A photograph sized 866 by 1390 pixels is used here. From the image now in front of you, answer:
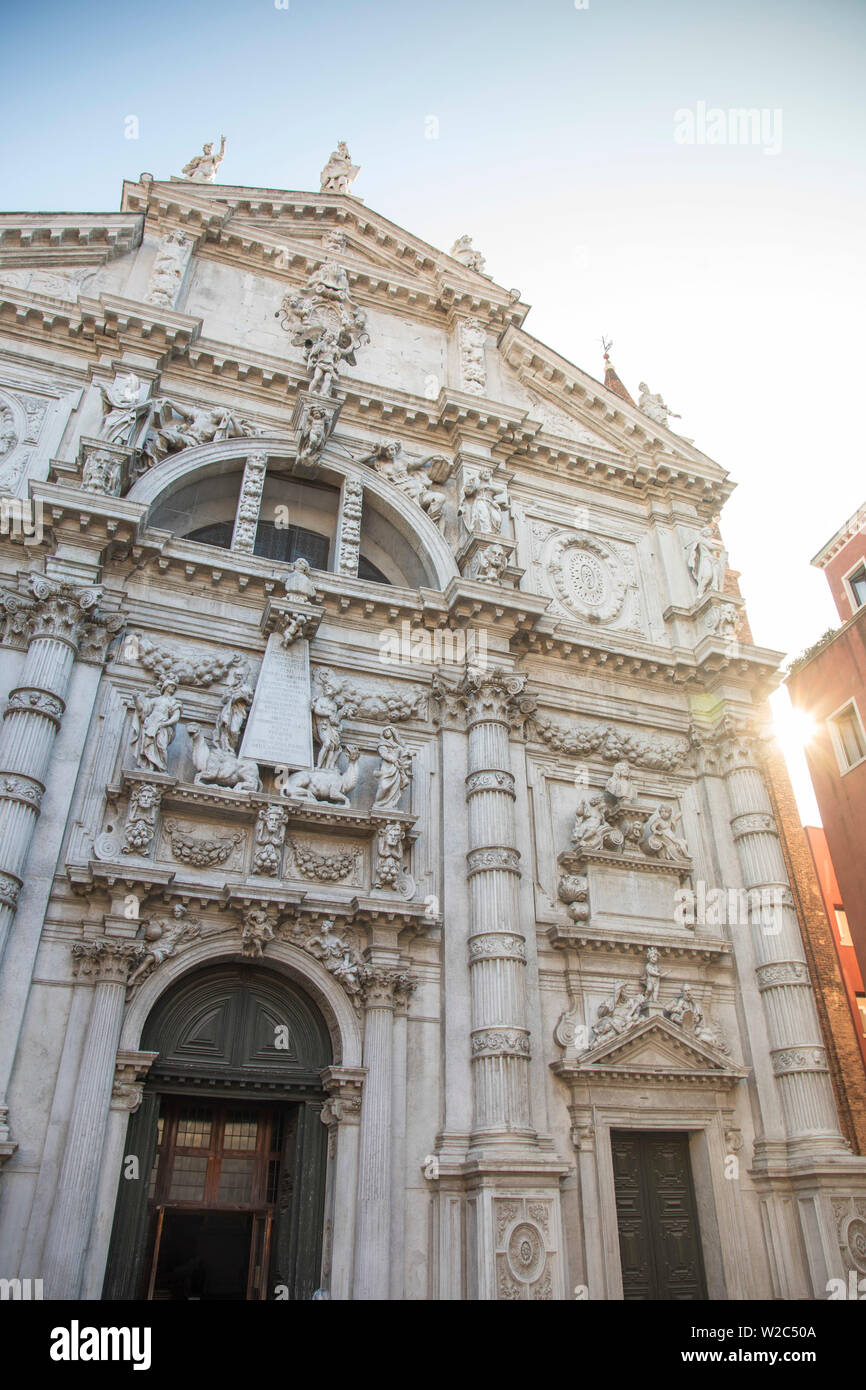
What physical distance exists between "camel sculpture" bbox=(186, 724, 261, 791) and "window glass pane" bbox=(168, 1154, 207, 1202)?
479cm

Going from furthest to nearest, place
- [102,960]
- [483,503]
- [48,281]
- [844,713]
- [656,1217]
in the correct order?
[844,713] → [483,503] → [48,281] → [656,1217] → [102,960]

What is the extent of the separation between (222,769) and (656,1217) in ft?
28.6

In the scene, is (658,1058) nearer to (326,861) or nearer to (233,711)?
(326,861)

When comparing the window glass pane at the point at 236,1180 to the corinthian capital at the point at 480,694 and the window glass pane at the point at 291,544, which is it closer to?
the corinthian capital at the point at 480,694

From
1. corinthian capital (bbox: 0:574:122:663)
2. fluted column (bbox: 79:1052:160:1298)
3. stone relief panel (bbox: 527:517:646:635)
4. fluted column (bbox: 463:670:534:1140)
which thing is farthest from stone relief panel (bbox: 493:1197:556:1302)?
stone relief panel (bbox: 527:517:646:635)

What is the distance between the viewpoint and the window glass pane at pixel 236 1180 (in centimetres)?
1205

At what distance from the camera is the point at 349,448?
17594 millimetres

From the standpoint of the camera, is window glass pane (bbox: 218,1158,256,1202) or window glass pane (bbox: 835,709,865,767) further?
window glass pane (bbox: 835,709,865,767)

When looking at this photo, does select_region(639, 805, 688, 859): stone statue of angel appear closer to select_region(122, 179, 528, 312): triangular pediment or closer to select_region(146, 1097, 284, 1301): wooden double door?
select_region(146, 1097, 284, 1301): wooden double door

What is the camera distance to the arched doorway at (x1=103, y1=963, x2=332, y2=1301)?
451 inches

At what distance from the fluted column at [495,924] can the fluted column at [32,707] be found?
19.7 feet

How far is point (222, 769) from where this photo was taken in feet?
43.3

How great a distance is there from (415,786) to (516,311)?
1165 cm

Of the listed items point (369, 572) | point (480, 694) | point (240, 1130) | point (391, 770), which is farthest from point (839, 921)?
point (240, 1130)
